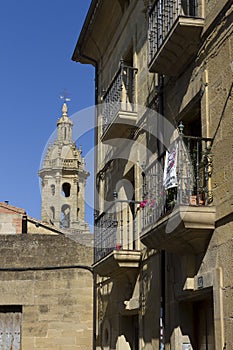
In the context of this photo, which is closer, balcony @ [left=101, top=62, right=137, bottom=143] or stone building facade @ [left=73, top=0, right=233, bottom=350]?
stone building facade @ [left=73, top=0, right=233, bottom=350]

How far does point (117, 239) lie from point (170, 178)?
3.86 meters

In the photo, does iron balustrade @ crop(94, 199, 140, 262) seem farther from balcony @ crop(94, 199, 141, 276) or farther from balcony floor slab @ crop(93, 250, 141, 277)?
balcony floor slab @ crop(93, 250, 141, 277)

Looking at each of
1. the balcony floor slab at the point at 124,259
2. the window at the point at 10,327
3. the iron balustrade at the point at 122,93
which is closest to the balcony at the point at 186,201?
the balcony floor slab at the point at 124,259

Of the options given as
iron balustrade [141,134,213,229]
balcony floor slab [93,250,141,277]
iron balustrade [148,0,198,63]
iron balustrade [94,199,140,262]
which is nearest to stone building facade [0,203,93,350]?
iron balustrade [94,199,140,262]

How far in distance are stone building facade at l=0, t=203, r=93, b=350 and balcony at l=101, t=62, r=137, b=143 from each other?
378 cm

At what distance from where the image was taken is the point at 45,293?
14.2 meters

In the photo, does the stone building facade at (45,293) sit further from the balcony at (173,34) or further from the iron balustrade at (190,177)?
the balcony at (173,34)

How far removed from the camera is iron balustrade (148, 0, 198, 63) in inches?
316

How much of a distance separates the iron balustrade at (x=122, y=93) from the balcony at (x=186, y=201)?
2900mm

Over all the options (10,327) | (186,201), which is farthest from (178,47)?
(10,327)

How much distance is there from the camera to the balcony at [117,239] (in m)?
10.2

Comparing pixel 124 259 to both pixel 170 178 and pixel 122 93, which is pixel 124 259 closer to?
pixel 122 93

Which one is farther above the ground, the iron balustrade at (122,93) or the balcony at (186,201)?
the iron balustrade at (122,93)

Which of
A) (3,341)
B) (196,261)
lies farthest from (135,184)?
(3,341)
